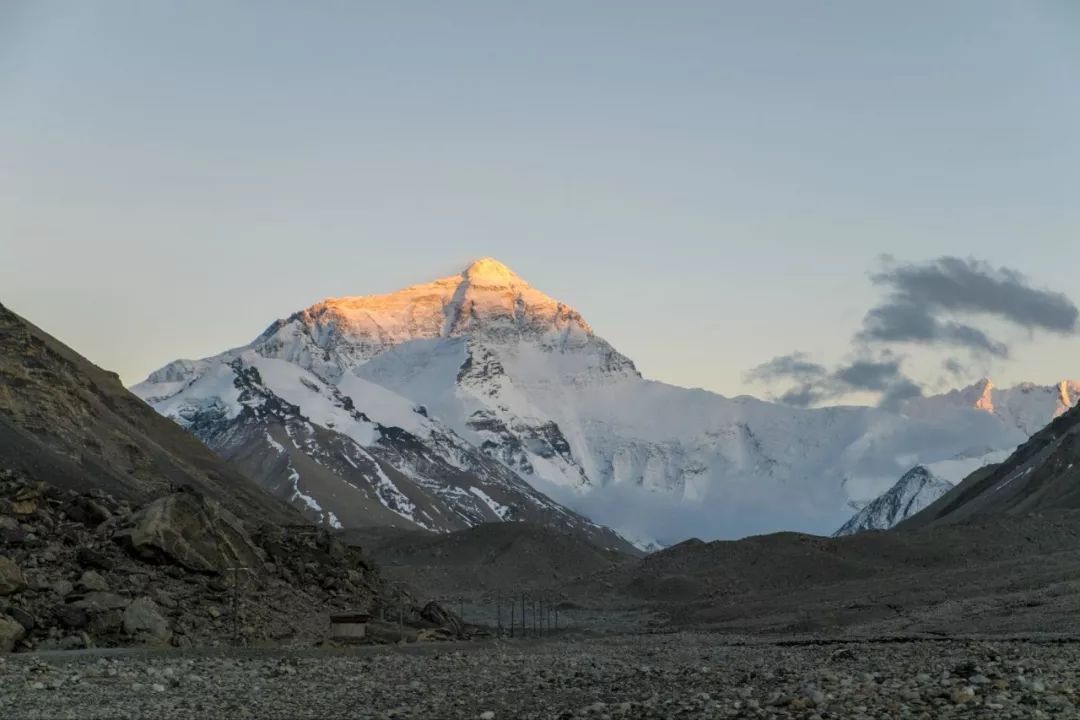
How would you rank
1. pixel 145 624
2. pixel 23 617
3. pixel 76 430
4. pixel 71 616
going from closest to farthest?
pixel 23 617
pixel 71 616
pixel 145 624
pixel 76 430

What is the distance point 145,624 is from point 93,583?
3325 mm

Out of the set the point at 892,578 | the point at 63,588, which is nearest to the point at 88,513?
the point at 63,588

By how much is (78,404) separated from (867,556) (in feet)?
257

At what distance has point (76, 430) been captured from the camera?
9794cm

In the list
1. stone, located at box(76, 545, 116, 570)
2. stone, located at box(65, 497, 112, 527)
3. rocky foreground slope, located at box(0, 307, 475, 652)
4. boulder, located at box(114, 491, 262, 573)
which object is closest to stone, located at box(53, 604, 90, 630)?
rocky foreground slope, located at box(0, 307, 475, 652)

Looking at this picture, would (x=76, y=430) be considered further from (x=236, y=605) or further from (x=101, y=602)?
(x=101, y=602)

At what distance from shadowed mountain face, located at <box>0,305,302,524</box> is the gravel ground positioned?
95.2ft

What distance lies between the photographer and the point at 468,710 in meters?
30.9

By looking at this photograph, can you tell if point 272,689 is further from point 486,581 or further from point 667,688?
point 486,581

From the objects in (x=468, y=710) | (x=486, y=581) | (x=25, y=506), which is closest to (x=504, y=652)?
(x=25, y=506)

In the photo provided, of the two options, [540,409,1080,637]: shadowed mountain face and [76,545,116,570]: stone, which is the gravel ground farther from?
[540,409,1080,637]: shadowed mountain face

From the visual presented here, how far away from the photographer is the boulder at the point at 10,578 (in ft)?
157

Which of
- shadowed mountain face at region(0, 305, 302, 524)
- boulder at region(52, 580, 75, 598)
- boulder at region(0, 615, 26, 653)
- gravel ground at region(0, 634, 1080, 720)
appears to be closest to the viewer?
gravel ground at region(0, 634, 1080, 720)

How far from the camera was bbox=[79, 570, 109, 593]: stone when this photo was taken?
168ft
